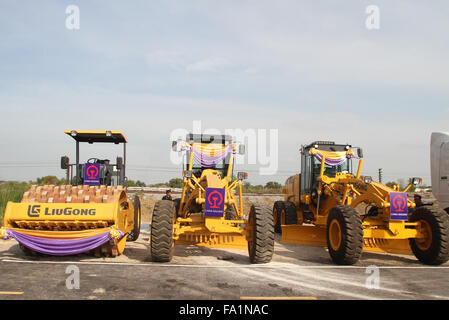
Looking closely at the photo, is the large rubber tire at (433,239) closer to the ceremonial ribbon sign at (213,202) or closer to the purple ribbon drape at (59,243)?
the ceremonial ribbon sign at (213,202)

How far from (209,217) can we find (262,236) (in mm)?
1162

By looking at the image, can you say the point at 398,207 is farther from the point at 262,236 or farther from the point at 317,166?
the point at 317,166

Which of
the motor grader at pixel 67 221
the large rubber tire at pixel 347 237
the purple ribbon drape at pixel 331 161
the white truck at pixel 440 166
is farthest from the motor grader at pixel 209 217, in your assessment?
the white truck at pixel 440 166

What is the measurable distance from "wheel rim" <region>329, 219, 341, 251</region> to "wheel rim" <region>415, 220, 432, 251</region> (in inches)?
76.6

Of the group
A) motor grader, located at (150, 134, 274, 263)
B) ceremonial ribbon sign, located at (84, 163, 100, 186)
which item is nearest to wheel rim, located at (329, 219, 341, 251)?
motor grader, located at (150, 134, 274, 263)

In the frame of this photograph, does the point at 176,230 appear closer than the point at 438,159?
Yes

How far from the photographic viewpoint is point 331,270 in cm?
773

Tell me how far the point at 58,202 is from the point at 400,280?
6857 millimetres

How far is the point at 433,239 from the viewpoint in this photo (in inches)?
331

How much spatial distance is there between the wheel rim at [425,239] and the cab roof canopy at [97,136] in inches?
314

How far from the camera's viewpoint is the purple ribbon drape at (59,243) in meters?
7.54

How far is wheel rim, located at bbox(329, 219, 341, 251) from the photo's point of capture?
854cm
